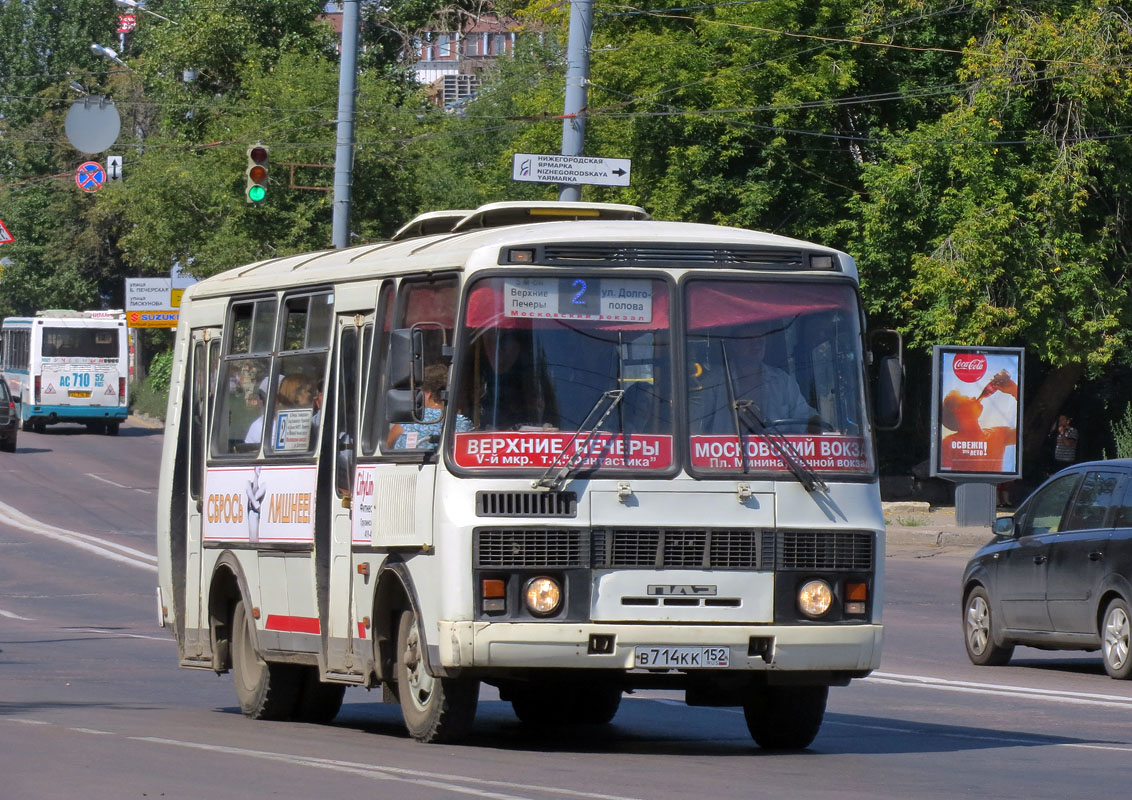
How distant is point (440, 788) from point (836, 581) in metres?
2.52

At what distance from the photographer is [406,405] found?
981cm

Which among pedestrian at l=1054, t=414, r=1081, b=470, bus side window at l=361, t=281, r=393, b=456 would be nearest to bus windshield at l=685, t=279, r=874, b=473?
bus side window at l=361, t=281, r=393, b=456

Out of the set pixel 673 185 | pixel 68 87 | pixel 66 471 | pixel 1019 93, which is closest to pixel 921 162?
pixel 1019 93

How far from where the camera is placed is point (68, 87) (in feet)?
281

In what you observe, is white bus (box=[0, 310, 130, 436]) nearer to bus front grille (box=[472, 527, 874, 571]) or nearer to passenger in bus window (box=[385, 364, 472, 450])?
passenger in bus window (box=[385, 364, 472, 450])

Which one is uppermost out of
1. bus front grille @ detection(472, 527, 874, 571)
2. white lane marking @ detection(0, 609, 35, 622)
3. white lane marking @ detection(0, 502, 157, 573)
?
bus front grille @ detection(472, 527, 874, 571)

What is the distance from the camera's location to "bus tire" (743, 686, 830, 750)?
417 inches

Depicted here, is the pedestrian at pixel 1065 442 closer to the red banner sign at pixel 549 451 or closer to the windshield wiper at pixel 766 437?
the windshield wiper at pixel 766 437

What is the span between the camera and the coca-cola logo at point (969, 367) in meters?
29.8

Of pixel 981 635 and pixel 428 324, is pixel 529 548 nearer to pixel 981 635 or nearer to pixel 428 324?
pixel 428 324

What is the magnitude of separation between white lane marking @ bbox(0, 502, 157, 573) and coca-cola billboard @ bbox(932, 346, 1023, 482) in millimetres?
11655

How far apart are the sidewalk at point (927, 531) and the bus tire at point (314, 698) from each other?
56.9ft

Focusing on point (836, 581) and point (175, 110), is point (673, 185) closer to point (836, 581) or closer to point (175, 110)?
point (175, 110)

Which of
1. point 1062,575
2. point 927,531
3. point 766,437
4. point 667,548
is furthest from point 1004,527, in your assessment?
point 927,531
